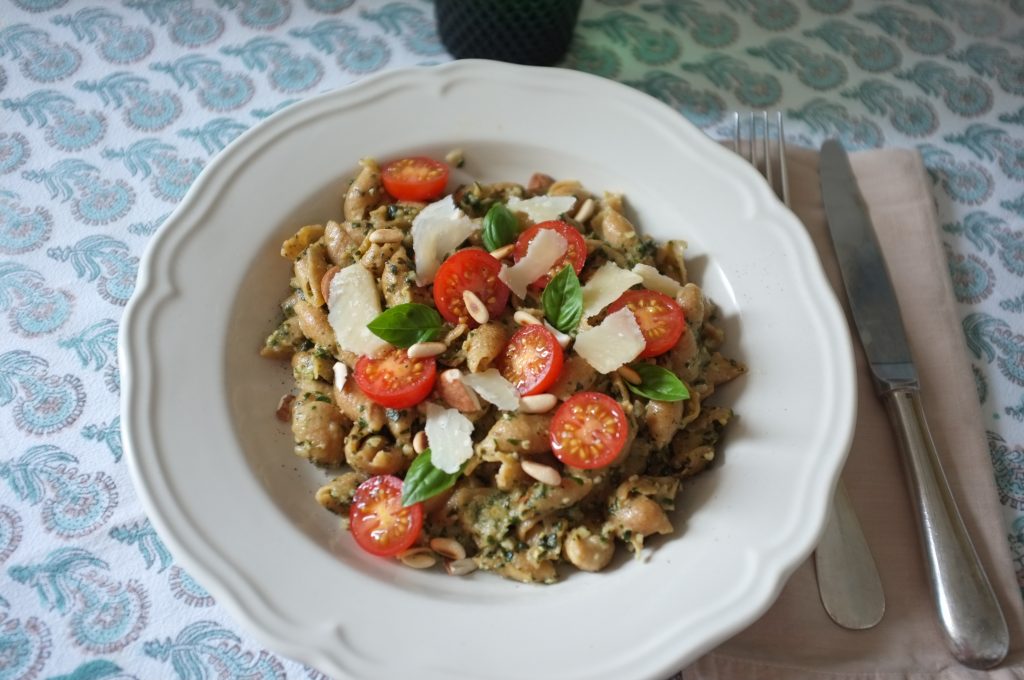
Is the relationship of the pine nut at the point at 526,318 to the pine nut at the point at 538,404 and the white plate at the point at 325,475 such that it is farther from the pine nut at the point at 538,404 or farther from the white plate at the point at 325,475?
the white plate at the point at 325,475

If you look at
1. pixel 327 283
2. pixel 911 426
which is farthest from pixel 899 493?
pixel 327 283

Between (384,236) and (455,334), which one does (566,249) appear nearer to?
(455,334)

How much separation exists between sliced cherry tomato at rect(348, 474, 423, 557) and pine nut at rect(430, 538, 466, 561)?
0.05 m

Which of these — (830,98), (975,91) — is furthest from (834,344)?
(975,91)

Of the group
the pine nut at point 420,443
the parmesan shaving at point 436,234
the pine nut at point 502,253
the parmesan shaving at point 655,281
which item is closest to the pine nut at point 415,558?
the pine nut at point 420,443

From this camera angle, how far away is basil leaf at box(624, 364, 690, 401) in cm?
208

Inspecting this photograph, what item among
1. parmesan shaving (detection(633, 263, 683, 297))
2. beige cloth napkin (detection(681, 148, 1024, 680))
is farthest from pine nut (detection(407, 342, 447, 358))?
beige cloth napkin (detection(681, 148, 1024, 680))

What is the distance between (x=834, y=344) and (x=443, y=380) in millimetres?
1011

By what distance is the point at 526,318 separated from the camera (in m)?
2.21

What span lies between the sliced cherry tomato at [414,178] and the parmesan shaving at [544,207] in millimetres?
243

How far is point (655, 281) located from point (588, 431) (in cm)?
52

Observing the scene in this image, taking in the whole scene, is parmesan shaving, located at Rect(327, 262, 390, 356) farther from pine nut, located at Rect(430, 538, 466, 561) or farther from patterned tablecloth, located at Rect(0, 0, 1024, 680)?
Answer: patterned tablecloth, located at Rect(0, 0, 1024, 680)

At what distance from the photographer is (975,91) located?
3291 millimetres

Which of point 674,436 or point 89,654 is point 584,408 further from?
point 89,654
